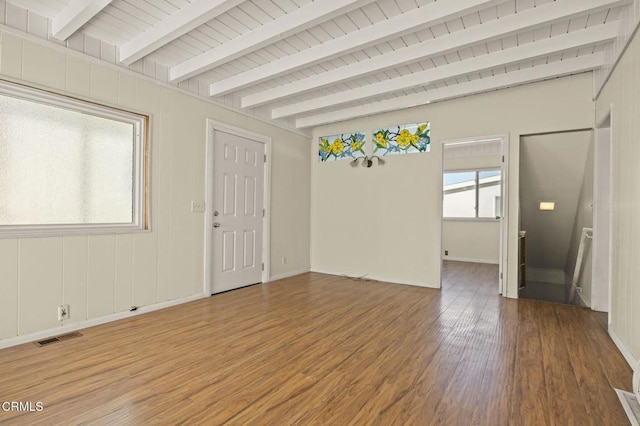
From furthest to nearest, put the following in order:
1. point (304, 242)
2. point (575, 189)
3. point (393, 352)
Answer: point (304, 242)
point (575, 189)
point (393, 352)

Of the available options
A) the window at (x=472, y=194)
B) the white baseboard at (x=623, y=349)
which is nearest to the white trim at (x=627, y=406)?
the white baseboard at (x=623, y=349)

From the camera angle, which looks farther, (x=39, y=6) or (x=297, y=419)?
(x=39, y=6)

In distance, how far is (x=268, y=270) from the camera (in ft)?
16.5

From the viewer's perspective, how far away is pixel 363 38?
2.90m

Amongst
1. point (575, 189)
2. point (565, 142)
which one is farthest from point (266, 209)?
point (575, 189)

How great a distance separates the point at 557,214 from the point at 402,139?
294cm

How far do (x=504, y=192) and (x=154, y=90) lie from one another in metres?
4.41

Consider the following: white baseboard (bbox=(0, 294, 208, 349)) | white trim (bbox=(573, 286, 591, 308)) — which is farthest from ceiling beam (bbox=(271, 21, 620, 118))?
white baseboard (bbox=(0, 294, 208, 349))

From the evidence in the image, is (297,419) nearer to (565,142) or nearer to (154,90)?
(154,90)

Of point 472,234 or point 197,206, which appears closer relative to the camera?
point 197,206

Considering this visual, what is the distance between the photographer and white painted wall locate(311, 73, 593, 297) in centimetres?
396

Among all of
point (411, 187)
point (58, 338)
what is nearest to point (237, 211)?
point (58, 338)

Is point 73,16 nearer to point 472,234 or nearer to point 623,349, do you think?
point 623,349

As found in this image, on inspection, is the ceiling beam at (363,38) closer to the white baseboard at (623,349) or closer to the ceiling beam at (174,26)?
the ceiling beam at (174,26)
